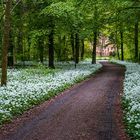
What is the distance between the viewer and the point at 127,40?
77.8 m

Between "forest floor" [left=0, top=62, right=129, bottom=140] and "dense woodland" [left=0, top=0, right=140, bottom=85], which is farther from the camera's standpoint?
"dense woodland" [left=0, top=0, right=140, bottom=85]

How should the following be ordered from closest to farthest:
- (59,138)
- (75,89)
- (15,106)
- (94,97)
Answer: (59,138) → (15,106) → (94,97) → (75,89)

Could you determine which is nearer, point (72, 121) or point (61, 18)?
point (72, 121)

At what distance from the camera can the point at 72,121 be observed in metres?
14.2

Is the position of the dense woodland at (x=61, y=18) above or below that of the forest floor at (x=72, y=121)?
above

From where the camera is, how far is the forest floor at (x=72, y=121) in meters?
12.0

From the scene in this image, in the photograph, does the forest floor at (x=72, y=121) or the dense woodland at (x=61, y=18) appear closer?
the forest floor at (x=72, y=121)

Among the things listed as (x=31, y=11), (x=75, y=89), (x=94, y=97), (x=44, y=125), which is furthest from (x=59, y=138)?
(x=31, y=11)

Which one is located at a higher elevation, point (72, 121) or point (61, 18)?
point (61, 18)

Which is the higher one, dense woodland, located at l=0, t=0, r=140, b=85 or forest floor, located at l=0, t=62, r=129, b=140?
dense woodland, located at l=0, t=0, r=140, b=85

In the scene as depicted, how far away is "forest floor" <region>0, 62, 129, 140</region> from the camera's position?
12023 millimetres

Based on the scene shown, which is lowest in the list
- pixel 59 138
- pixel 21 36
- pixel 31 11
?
pixel 59 138

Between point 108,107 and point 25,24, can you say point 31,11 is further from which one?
point 108,107

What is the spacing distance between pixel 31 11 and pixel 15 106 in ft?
91.4
